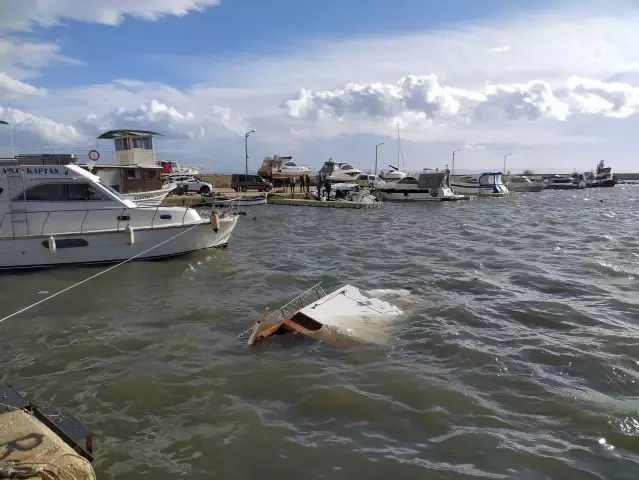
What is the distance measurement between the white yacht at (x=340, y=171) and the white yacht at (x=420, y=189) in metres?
14.5

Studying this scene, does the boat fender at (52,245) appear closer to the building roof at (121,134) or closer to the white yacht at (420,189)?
the building roof at (121,134)

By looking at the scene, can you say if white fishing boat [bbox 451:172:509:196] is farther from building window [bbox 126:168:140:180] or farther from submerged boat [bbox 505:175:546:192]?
building window [bbox 126:168:140:180]

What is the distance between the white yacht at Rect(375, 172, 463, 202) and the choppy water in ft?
99.0

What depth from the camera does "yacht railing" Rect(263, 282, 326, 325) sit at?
9508 mm

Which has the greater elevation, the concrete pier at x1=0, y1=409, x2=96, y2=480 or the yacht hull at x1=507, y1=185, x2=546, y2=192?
the yacht hull at x1=507, y1=185, x2=546, y2=192

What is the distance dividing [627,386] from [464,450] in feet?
10.7

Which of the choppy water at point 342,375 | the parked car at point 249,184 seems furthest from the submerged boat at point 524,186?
the choppy water at point 342,375

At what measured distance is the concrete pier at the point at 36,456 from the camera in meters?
3.29

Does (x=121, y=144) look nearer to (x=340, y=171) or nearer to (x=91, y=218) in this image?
(x=91, y=218)

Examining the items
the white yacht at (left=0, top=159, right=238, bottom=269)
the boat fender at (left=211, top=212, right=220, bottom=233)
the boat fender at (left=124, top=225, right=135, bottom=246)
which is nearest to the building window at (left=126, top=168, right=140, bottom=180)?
the white yacht at (left=0, top=159, right=238, bottom=269)

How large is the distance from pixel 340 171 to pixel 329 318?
5448cm

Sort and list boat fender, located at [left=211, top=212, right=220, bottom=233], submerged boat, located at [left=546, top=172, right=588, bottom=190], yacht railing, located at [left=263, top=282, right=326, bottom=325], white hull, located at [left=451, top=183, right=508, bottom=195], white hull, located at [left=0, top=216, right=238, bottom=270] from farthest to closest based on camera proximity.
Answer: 1. submerged boat, located at [left=546, top=172, right=588, bottom=190]
2. white hull, located at [left=451, top=183, right=508, bottom=195]
3. boat fender, located at [left=211, top=212, right=220, bottom=233]
4. white hull, located at [left=0, top=216, right=238, bottom=270]
5. yacht railing, located at [left=263, top=282, right=326, bottom=325]

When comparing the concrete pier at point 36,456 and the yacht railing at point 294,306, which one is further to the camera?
the yacht railing at point 294,306

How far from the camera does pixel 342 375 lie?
7.56m
